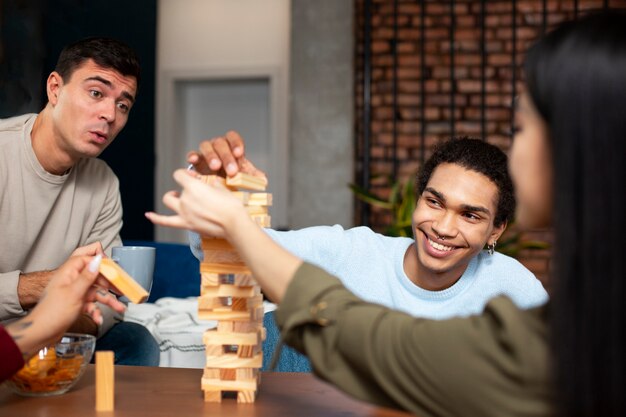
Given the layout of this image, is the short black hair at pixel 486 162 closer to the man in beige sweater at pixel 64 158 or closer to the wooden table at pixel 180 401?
the wooden table at pixel 180 401

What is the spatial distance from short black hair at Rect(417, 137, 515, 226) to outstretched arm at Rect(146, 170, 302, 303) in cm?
100

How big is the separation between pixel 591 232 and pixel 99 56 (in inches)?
66.1

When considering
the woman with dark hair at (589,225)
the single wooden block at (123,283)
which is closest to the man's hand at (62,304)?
the single wooden block at (123,283)

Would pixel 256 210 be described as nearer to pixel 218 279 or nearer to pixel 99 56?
pixel 218 279

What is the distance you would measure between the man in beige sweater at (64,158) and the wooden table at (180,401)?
78cm

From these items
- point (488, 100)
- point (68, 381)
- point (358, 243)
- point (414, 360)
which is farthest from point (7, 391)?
point (488, 100)

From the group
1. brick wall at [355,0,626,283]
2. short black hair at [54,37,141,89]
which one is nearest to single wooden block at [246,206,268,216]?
short black hair at [54,37,141,89]

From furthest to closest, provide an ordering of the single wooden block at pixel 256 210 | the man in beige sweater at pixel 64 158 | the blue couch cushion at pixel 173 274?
the blue couch cushion at pixel 173 274, the man in beige sweater at pixel 64 158, the single wooden block at pixel 256 210

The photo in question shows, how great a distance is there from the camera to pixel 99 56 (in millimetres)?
2062

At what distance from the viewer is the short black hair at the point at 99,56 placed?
2.06 m

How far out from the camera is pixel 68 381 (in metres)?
1.25

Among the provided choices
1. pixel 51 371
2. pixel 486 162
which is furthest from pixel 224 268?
pixel 486 162

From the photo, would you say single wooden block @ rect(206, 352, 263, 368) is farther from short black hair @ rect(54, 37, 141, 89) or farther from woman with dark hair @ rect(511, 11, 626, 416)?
short black hair @ rect(54, 37, 141, 89)

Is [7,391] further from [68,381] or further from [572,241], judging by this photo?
[572,241]
